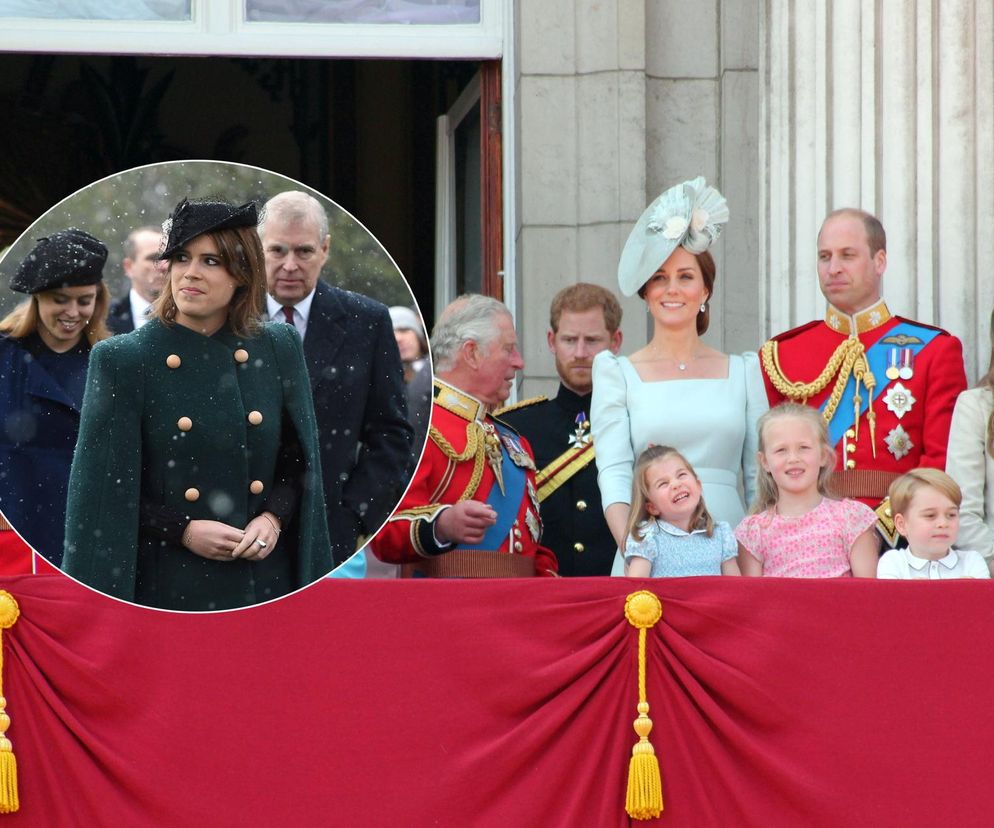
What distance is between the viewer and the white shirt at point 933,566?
5371 mm

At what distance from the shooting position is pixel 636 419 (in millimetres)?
5707

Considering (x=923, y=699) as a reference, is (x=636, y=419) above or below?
above

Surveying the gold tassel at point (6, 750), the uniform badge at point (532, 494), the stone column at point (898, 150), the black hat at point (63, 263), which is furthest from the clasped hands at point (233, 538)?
the stone column at point (898, 150)

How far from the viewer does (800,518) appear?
5.46m

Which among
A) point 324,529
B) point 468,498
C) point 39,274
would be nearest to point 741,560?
point 468,498

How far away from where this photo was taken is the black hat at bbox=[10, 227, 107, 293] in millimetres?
3393

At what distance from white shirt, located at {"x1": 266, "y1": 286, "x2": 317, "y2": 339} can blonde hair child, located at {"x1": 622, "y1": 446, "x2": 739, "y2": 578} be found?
1974mm

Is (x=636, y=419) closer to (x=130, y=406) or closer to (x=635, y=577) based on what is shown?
(x=635, y=577)

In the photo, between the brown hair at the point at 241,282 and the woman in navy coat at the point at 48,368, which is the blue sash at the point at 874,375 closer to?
the brown hair at the point at 241,282

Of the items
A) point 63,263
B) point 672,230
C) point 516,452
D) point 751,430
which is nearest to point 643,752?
point 751,430

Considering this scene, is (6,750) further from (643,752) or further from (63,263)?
(63,263)

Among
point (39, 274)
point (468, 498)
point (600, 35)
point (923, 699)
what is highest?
point (600, 35)

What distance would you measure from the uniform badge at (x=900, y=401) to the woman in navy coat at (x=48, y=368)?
10.5 feet

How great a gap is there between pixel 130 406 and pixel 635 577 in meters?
1.97
